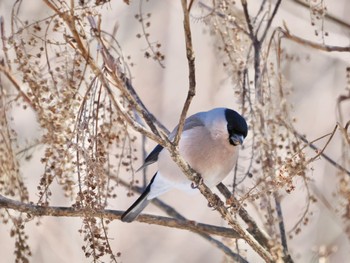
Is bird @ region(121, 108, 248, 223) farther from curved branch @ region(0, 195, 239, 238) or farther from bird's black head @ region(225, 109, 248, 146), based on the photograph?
curved branch @ region(0, 195, 239, 238)

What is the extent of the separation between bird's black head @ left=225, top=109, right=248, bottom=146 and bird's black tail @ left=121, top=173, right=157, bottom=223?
301 millimetres

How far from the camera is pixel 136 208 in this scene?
2049 millimetres

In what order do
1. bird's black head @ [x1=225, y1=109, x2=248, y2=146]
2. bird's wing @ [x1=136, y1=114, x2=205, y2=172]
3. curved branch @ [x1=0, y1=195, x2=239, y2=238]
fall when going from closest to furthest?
1. curved branch @ [x1=0, y1=195, x2=239, y2=238]
2. bird's black head @ [x1=225, y1=109, x2=248, y2=146]
3. bird's wing @ [x1=136, y1=114, x2=205, y2=172]

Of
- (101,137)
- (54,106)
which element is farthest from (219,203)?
(54,106)

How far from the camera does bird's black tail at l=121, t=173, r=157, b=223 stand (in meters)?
1.90

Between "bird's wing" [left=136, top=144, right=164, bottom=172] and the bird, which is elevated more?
"bird's wing" [left=136, top=144, right=164, bottom=172]

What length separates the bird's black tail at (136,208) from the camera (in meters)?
1.90

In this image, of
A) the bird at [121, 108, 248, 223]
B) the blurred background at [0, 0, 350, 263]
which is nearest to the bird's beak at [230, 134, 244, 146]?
the bird at [121, 108, 248, 223]

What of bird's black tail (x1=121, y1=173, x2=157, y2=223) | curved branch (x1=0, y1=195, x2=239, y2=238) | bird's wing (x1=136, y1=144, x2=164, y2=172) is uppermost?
bird's wing (x1=136, y1=144, x2=164, y2=172)

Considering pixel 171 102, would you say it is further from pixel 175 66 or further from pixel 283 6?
pixel 283 6

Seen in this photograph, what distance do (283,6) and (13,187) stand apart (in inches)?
62.7

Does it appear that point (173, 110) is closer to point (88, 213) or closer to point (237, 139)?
point (237, 139)

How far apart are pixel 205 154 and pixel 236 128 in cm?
12

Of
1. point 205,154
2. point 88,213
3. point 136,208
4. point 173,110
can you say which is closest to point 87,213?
point 88,213
